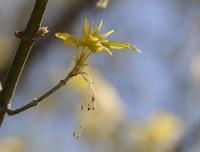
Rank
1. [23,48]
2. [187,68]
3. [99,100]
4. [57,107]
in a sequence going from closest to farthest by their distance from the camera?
[23,48] < [99,100] < [57,107] < [187,68]

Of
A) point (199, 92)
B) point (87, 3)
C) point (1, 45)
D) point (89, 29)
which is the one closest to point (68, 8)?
point (87, 3)

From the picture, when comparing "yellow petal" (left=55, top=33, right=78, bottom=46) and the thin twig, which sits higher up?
"yellow petal" (left=55, top=33, right=78, bottom=46)

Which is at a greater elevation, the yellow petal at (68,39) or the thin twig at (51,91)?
the yellow petal at (68,39)

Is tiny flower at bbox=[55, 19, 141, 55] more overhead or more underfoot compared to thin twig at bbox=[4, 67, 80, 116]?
more overhead

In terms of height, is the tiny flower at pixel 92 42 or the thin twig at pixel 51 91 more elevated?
the tiny flower at pixel 92 42

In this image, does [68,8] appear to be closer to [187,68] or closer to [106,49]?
[187,68]

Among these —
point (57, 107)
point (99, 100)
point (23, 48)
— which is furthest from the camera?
point (57, 107)

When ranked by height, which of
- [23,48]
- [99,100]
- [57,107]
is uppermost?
[23,48]

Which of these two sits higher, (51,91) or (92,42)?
(92,42)
